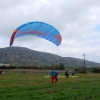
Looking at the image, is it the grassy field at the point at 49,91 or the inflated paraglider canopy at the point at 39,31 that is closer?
the grassy field at the point at 49,91

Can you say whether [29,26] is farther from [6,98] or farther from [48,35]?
[6,98]

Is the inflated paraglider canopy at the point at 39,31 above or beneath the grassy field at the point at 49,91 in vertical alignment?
above

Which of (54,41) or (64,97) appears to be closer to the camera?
(64,97)

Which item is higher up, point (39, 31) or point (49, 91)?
point (39, 31)

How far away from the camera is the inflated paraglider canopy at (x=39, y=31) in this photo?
20594 mm

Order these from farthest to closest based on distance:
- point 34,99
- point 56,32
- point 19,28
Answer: point 56,32 < point 19,28 < point 34,99

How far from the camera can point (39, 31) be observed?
22469mm

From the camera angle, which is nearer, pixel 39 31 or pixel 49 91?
pixel 49 91

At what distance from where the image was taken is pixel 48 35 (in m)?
22.8

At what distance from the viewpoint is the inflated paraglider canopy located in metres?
20.6

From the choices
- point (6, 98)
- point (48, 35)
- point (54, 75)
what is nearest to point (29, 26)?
point (48, 35)

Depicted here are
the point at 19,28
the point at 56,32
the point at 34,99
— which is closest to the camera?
the point at 34,99

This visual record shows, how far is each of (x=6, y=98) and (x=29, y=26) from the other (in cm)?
986

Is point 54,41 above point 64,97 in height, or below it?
above
